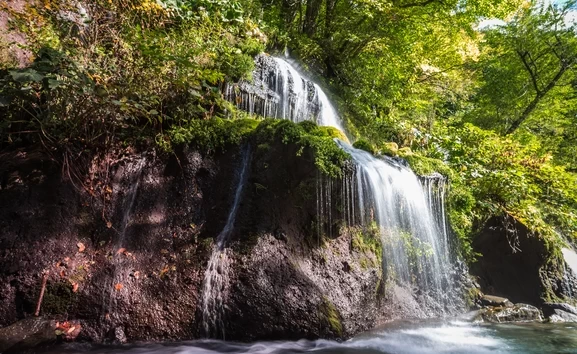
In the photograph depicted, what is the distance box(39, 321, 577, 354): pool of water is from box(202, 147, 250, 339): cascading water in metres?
0.17

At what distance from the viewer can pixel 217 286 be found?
385 cm

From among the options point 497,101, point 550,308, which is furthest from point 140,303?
point 497,101

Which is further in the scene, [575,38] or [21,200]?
[575,38]

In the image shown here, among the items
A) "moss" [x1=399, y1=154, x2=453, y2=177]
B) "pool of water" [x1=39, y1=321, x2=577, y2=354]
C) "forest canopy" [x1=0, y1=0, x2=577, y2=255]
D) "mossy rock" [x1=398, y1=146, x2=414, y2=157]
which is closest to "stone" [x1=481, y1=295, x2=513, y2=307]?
"pool of water" [x1=39, y1=321, x2=577, y2=354]

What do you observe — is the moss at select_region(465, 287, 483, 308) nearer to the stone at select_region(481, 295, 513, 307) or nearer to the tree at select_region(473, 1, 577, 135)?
the stone at select_region(481, 295, 513, 307)

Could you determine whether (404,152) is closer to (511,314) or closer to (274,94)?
(274,94)

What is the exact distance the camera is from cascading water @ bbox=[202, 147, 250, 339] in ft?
12.2

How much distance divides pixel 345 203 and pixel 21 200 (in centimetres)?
397

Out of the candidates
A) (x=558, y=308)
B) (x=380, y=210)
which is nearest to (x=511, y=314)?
(x=558, y=308)

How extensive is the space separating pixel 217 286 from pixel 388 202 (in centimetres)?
273

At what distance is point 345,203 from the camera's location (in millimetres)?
4484

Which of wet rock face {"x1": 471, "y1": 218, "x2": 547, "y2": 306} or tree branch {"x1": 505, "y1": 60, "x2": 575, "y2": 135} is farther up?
tree branch {"x1": 505, "y1": 60, "x2": 575, "y2": 135}

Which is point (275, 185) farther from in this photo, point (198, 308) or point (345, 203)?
point (198, 308)

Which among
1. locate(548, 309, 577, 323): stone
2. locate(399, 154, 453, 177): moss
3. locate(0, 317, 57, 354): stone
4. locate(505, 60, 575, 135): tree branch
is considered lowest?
locate(548, 309, 577, 323): stone
